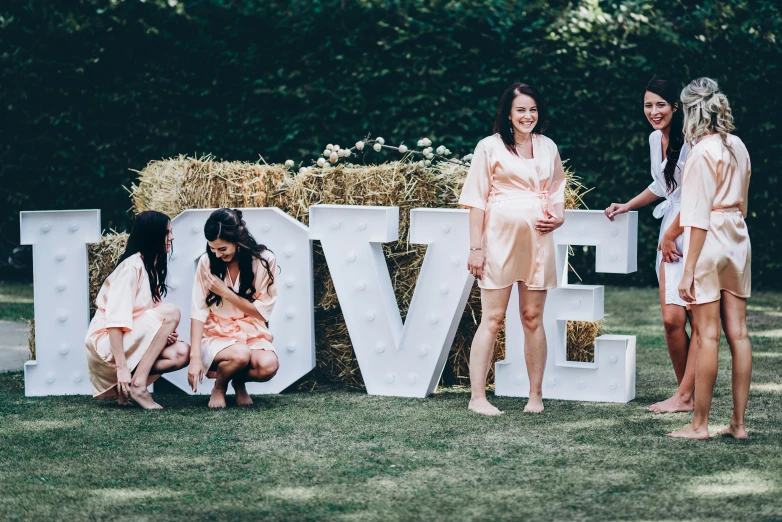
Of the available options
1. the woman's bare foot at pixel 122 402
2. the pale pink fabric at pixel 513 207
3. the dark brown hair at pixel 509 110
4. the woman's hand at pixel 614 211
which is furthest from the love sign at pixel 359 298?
the dark brown hair at pixel 509 110

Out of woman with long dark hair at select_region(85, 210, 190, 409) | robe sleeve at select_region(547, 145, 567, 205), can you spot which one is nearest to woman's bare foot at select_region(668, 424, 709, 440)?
robe sleeve at select_region(547, 145, 567, 205)

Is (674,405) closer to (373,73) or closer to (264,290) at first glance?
(264,290)

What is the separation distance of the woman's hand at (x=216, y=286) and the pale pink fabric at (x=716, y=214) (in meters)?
2.37

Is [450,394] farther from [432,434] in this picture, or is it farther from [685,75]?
[685,75]

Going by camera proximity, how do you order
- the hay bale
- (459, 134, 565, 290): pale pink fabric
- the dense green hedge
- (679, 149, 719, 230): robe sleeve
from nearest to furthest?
1. (679, 149, 719, 230): robe sleeve
2. (459, 134, 565, 290): pale pink fabric
3. the hay bale
4. the dense green hedge

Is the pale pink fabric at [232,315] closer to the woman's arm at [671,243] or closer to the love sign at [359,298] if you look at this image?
the love sign at [359,298]

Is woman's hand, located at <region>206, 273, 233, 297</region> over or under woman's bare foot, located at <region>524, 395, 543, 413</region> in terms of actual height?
over

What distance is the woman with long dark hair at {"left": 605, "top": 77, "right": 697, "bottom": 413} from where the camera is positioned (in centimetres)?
533

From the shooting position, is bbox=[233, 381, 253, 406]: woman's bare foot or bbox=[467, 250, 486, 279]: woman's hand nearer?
bbox=[467, 250, 486, 279]: woman's hand

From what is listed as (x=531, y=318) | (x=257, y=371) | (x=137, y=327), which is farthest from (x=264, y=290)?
(x=531, y=318)

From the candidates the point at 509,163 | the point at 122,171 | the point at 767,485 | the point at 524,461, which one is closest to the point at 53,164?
the point at 122,171

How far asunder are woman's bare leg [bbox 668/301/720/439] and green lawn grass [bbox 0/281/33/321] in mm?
5454

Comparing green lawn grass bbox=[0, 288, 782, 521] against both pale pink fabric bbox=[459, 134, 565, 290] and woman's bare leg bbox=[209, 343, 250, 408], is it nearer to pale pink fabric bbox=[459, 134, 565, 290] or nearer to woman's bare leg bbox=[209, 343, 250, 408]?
woman's bare leg bbox=[209, 343, 250, 408]

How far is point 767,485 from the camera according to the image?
3916mm
